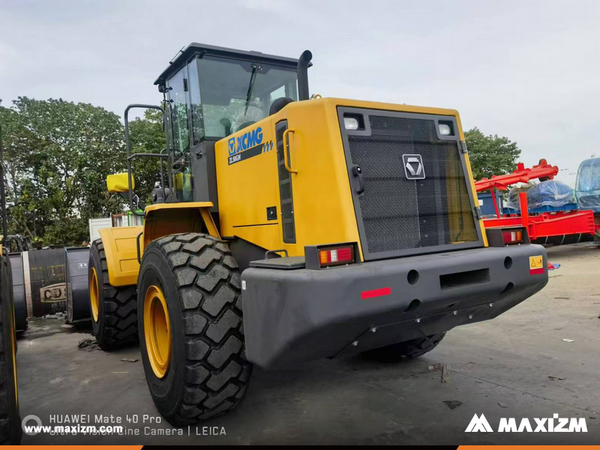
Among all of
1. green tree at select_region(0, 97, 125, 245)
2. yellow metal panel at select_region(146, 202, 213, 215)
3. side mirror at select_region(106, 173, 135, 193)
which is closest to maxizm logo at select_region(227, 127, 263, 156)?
yellow metal panel at select_region(146, 202, 213, 215)

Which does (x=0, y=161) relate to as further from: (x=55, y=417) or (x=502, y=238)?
(x=502, y=238)

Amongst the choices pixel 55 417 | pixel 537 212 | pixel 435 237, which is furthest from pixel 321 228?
pixel 537 212

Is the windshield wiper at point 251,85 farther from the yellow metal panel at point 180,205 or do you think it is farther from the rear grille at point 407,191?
the rear grille at point 407,191

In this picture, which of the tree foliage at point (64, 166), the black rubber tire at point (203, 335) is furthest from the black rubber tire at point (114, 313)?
the tree foliage at point (64, 166)

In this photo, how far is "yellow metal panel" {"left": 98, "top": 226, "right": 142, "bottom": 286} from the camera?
5.14 metres

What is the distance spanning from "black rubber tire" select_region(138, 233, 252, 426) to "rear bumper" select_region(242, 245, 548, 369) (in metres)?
0.29

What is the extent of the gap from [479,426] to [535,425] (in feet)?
1.22

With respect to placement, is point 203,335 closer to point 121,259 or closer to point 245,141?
point 245,141

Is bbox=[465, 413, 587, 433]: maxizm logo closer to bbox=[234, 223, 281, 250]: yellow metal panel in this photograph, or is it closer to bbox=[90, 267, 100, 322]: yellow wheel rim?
bbox=[234, 223, 281, 250]: yellow metal panel

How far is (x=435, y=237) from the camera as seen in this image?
3.27 m

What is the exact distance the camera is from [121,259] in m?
5.19

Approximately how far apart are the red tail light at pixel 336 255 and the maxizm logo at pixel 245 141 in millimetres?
1239

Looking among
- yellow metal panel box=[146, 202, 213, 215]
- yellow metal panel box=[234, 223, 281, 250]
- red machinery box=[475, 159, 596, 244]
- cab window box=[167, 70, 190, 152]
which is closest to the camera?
yellow metal panel box=[234, 223, 281, 250]

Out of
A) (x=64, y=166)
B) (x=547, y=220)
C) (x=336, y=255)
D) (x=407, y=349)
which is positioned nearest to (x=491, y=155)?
(x=547, y=220)
